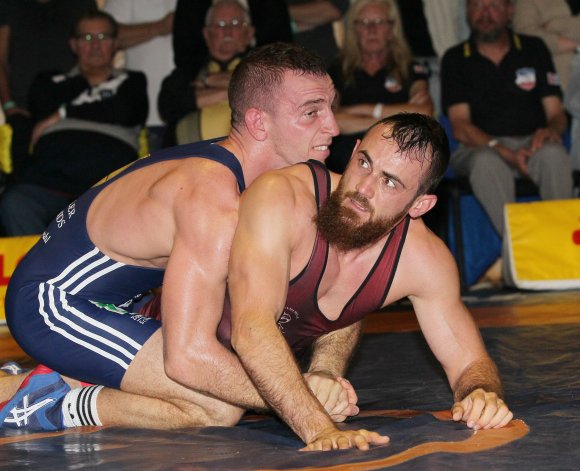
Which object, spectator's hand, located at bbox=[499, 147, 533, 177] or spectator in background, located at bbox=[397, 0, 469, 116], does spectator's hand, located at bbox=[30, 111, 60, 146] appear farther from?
spectator's hand, located at bbox=[499, 147, 533, 177]

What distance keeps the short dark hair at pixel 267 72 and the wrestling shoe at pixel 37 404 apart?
1.05m

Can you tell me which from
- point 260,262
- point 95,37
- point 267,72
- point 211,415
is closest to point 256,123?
point 267,72

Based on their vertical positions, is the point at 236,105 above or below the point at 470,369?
above

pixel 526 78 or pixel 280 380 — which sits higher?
pixel 280 380

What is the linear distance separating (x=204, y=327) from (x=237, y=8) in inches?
166

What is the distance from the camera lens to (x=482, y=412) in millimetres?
2740

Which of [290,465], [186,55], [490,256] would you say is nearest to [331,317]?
[290,465]

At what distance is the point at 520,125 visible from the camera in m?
6.77

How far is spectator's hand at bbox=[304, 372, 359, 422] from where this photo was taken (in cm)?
289

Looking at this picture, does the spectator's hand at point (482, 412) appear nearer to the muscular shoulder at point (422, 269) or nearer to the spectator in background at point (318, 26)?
the muscular shoulder at point (422, 269)

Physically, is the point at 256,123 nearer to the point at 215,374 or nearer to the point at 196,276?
the point at 196,276

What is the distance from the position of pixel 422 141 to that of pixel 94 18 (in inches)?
172

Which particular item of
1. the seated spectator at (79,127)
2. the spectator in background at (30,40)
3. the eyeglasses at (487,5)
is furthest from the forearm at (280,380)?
the spectator in background at (30,40)

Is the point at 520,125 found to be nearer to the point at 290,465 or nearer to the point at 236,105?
the point at 236,105
